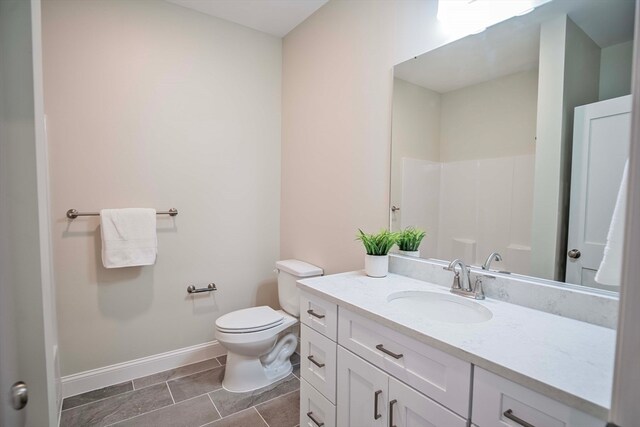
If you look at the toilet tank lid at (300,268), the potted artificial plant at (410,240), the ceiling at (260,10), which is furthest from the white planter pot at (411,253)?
Result: the ceiling at (260,10)

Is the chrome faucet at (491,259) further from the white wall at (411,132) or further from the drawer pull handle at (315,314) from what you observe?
the drawer pull handle at (315,314)

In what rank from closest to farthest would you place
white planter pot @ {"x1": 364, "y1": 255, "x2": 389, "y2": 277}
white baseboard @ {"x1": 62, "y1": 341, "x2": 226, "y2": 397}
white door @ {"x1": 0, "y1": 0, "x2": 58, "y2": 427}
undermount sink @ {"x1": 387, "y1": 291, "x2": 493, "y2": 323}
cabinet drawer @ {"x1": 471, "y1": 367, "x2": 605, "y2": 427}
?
white door @ {"x1": 0, "y1": 0, "x2": 58, "y2": 427}
cabinet drawer @ {"x1": 471, "y1": 367, "x2": 605, "y2": 427}
undermount sink @ {"x1": 387, "y1": 291, "x2": 493, "y2": 323}
white planter pot @ {"x1": 364, "y1": 255, "x2": 389, "y2": 277}
white baseboard @ {"x1": 62, "y1": 341, "x2": 226, "y2": 397}

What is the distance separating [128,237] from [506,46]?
230 centimetres

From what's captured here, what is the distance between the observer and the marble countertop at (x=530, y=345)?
0.65 meters

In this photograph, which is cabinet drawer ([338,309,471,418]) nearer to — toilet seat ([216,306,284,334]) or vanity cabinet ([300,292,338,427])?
vanity cabinet ([300,292,338,427])

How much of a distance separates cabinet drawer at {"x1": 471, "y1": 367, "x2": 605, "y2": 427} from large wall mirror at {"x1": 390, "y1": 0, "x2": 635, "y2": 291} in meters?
0.33

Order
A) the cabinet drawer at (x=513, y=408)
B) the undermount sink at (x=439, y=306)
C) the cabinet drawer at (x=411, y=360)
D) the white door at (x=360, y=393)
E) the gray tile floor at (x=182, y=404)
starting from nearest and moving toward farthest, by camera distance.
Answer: the cabinet drawer at (x=513, y=408)
the cabinet drawer at (x=411, y=360)
the white door at (x=360, y=393)
the undermount sink at (x=439, y=306)
the gray tile floor at (x=182, y=404)

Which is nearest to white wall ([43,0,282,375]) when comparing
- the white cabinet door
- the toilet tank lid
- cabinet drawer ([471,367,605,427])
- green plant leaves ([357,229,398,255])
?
the toilet tank lid

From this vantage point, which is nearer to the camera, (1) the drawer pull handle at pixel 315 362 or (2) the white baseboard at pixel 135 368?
(1) the drawer pull handle at pixel 315 362

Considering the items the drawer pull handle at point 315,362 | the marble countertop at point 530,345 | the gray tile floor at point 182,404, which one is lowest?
the gray tile floor at point 182,404

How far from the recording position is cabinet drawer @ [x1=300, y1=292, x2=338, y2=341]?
1.29 m

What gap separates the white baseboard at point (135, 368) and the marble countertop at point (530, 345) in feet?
5.36

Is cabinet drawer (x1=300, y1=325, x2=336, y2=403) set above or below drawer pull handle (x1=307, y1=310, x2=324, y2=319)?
below

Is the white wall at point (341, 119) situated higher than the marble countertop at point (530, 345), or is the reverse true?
the white wall at point (341, 119)
